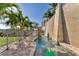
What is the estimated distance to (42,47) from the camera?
12.2 feet

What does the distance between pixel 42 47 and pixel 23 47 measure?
345mm

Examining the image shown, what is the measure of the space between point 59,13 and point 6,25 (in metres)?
1.22

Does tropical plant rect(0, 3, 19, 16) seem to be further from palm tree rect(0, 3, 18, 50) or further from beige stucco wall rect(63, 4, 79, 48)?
beige stucco wall rect(63, 4, 79, 48)

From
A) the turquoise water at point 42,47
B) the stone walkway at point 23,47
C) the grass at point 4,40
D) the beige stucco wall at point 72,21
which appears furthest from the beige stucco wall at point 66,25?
the grass at point 4,40

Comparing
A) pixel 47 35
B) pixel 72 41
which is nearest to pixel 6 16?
pixel 47 35

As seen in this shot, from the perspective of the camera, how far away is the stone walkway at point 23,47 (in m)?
3.57

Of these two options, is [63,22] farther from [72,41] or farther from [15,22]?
[15,22]

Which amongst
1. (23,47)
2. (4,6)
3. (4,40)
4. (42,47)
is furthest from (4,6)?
(42,47)

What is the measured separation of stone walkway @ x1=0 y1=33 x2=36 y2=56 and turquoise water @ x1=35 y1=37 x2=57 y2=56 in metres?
0.08

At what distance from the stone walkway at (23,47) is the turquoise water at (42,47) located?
8 cm

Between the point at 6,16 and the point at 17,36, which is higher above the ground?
the point at 6,16

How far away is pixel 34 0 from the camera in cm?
350

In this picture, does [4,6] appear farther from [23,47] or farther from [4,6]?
[23,47]

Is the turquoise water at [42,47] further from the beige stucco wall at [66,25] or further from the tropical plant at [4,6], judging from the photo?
the tropical plant at [4,6]
